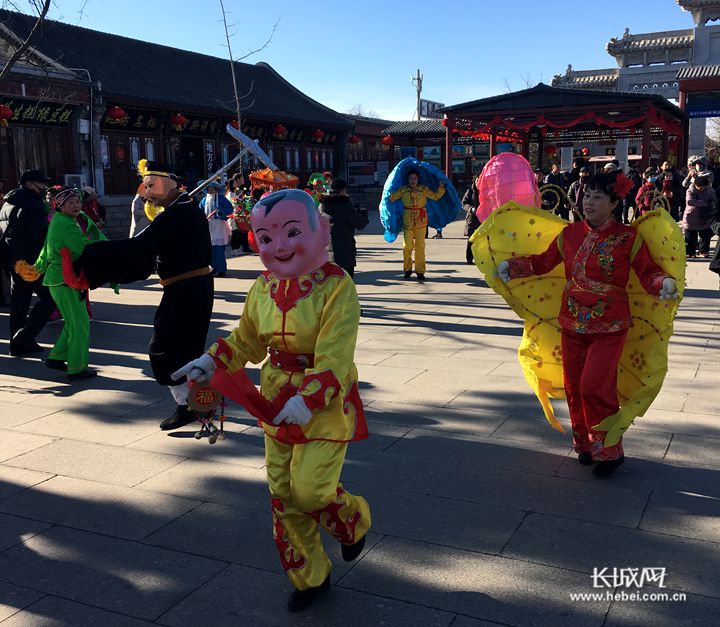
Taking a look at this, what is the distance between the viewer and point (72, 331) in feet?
21.1

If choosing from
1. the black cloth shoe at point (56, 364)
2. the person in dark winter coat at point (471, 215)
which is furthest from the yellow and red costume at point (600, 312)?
the person in dark winter coat at point (471, 215)

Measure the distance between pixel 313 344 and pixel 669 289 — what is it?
1956 mm

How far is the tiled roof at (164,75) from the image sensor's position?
787 inches

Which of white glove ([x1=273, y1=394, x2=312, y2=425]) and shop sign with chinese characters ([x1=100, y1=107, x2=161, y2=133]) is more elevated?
shop sign with chinese characters ([x1=100, y1=107, x2=161, y2=133])

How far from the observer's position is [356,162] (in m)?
33.9

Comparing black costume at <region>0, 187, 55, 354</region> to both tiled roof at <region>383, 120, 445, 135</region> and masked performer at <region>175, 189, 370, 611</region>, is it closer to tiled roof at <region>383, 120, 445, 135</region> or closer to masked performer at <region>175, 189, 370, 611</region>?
masked performer at <region>175, 189, 370, 611</region>

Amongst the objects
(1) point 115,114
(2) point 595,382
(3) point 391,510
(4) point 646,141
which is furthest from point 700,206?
(1) point 115,114

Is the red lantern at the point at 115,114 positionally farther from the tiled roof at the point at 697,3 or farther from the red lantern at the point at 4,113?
the tiled roof at the point at 697,3

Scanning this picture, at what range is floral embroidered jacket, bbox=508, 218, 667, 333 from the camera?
413cm

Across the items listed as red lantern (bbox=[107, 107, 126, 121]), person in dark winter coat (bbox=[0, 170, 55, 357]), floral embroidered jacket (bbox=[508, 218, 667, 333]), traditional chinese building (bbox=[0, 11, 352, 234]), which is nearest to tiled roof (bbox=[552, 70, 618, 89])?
traditional chinese building (bbox=[0, 11, 352, 234])

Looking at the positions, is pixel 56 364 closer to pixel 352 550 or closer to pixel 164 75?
pixel 352 550

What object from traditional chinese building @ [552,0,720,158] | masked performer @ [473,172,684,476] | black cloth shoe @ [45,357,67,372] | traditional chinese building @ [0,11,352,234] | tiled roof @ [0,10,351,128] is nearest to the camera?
masked performer @ [473,172,684,476]

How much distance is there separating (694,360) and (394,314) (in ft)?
11.9

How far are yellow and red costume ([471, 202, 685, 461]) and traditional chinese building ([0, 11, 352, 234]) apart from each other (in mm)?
12815
